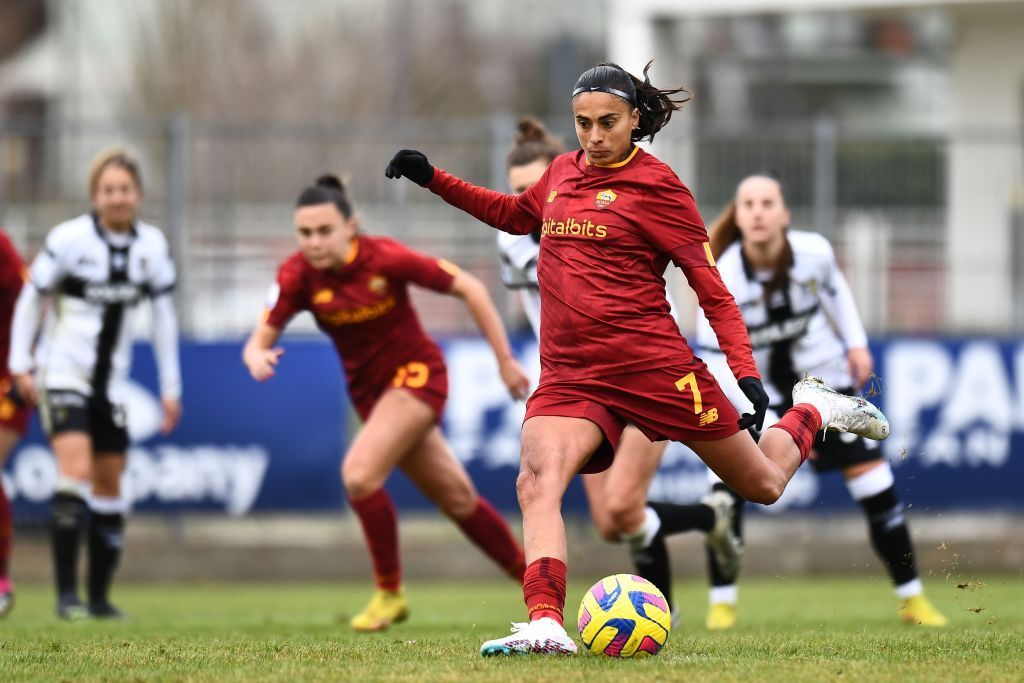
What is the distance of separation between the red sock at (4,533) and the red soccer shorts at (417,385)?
2.76 metres

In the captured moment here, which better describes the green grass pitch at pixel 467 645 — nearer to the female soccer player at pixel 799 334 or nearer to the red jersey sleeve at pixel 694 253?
the female soccer player at pixel 799 334

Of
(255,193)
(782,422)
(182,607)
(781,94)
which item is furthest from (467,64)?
(782,422)

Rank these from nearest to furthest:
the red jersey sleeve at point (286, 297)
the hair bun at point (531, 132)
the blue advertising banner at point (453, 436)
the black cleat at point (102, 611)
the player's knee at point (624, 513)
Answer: the player's knee at point (624, 513), the red jersey sleeve at point (286, 297), the hair bun at point (531, 132), the black cleat at point (102, 611), the blue advertising banner at point (453, 436)

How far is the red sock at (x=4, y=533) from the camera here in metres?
10.7

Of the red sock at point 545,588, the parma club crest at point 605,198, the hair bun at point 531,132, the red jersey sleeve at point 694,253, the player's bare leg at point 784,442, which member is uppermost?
the hair bun at point 531,132

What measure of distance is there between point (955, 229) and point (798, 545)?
339 centimetres

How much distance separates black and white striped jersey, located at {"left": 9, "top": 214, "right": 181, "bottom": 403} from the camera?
10328 millimetres

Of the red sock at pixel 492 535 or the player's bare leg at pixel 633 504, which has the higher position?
the player's bare leg at pixel 633 504

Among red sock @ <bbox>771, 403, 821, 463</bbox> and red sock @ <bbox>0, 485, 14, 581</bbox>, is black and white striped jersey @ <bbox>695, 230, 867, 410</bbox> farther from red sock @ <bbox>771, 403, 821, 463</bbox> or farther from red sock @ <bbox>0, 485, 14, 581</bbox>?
red sock @ <bbox>0, 485, 14, 581</bbox>

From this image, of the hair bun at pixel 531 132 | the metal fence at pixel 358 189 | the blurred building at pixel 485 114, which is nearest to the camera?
the hair bun at pixel 531 132

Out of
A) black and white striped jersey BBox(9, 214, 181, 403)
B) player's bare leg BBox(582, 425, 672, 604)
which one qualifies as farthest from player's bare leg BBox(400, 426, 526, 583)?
black and white striped jersey BBox(9, 214, 181, 403)

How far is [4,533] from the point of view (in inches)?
426

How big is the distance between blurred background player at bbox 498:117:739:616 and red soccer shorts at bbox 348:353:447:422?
2.08 feet

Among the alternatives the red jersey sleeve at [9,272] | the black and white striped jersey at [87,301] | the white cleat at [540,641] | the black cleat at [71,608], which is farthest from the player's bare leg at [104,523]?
the white cleat at [540,641]
